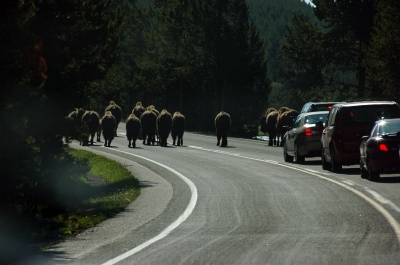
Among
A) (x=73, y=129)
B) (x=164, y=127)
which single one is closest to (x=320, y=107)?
(x=164, y=127)

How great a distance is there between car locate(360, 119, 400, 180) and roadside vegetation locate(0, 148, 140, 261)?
5472 mm

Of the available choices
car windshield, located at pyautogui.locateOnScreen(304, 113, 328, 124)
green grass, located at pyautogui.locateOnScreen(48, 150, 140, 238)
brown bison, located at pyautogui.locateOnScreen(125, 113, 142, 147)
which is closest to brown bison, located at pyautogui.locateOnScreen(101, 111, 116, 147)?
brown bison, located at pyautogui.locateOnScreen(125, 113, 142, 147)

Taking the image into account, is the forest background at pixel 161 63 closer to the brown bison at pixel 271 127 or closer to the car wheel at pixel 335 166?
the car wheel at pixel 335 166

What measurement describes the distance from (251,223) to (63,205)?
19.1 feet

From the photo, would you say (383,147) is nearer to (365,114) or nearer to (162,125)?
(365,114)

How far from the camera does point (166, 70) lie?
8138 centimetres

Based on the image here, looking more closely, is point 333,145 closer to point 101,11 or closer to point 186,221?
point 101,11

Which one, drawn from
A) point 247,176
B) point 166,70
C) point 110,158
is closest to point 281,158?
point 110,158

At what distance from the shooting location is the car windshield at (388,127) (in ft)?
64.2

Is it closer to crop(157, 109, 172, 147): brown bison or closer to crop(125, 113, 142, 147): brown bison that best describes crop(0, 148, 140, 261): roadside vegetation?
crop(125, 113, 142, 147): brown bison

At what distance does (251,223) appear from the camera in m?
12.7

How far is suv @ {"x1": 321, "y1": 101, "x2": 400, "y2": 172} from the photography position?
72.5ft

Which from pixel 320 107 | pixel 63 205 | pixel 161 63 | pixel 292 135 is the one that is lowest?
pixel 63 205

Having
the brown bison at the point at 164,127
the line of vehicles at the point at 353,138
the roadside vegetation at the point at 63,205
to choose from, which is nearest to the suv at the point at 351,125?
the line of vehicles at the point at 353,138
